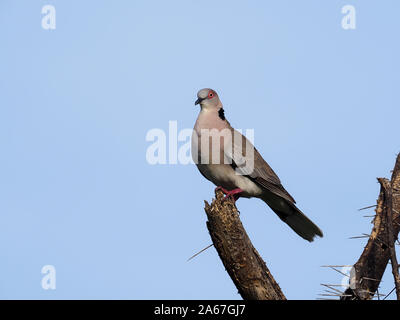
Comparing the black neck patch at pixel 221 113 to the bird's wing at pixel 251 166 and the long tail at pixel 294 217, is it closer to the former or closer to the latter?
the bird's wing at pixel 251 166

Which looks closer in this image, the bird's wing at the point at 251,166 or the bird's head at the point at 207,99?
the bird's wing at the point at 251,166

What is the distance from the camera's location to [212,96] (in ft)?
31.1

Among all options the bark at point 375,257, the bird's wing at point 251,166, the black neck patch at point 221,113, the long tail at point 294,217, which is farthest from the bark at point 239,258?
the black neck patch at point 221,113

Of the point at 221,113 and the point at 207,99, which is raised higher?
the point at 207,99

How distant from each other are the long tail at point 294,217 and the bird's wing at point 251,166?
0.54 ft

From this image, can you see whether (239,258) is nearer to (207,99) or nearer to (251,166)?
(251,166)

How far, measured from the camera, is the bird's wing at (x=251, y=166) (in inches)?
349

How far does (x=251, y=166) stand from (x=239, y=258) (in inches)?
101

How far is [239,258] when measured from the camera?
6598 millimetres

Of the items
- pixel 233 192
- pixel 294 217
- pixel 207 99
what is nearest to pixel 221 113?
pixel 207 99
